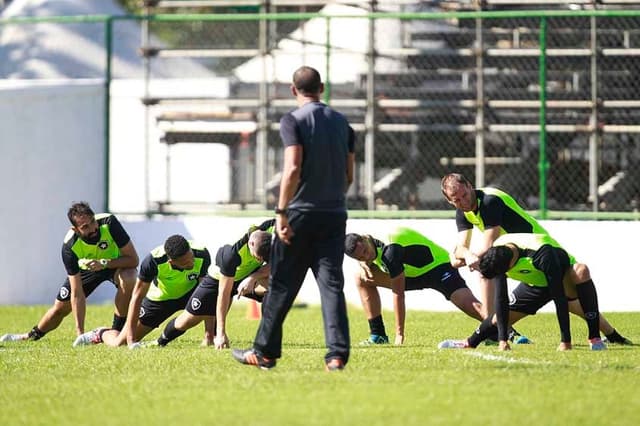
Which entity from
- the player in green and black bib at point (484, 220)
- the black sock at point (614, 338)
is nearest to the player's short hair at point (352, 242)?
the player in green and black bib at point (484, 220)

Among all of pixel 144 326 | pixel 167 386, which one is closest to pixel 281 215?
pixel 167 386

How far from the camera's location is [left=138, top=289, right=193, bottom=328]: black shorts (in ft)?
47.7

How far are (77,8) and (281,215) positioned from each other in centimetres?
2506

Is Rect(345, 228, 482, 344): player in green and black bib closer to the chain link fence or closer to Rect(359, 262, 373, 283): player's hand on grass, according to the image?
Rect(359, 262, 373, 283): player's hand on grass

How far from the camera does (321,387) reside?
9.24m

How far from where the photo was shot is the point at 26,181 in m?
21.1

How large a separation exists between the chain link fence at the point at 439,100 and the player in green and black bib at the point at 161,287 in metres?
6.20

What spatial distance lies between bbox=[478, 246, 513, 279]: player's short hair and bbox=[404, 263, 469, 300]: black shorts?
2.32 metres

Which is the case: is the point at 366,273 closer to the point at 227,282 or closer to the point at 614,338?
the point at 227,282

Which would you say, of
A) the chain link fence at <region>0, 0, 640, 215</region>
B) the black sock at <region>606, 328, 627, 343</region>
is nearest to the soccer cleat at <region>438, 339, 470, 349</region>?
the black sock at <region>606, 328, 627, 343</region>

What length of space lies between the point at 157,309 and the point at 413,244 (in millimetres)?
2698

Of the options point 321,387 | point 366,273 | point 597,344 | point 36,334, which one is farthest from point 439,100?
point 321,387

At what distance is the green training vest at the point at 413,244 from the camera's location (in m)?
14.1

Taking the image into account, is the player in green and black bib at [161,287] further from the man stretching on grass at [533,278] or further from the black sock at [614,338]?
the black sock at [614,338]
